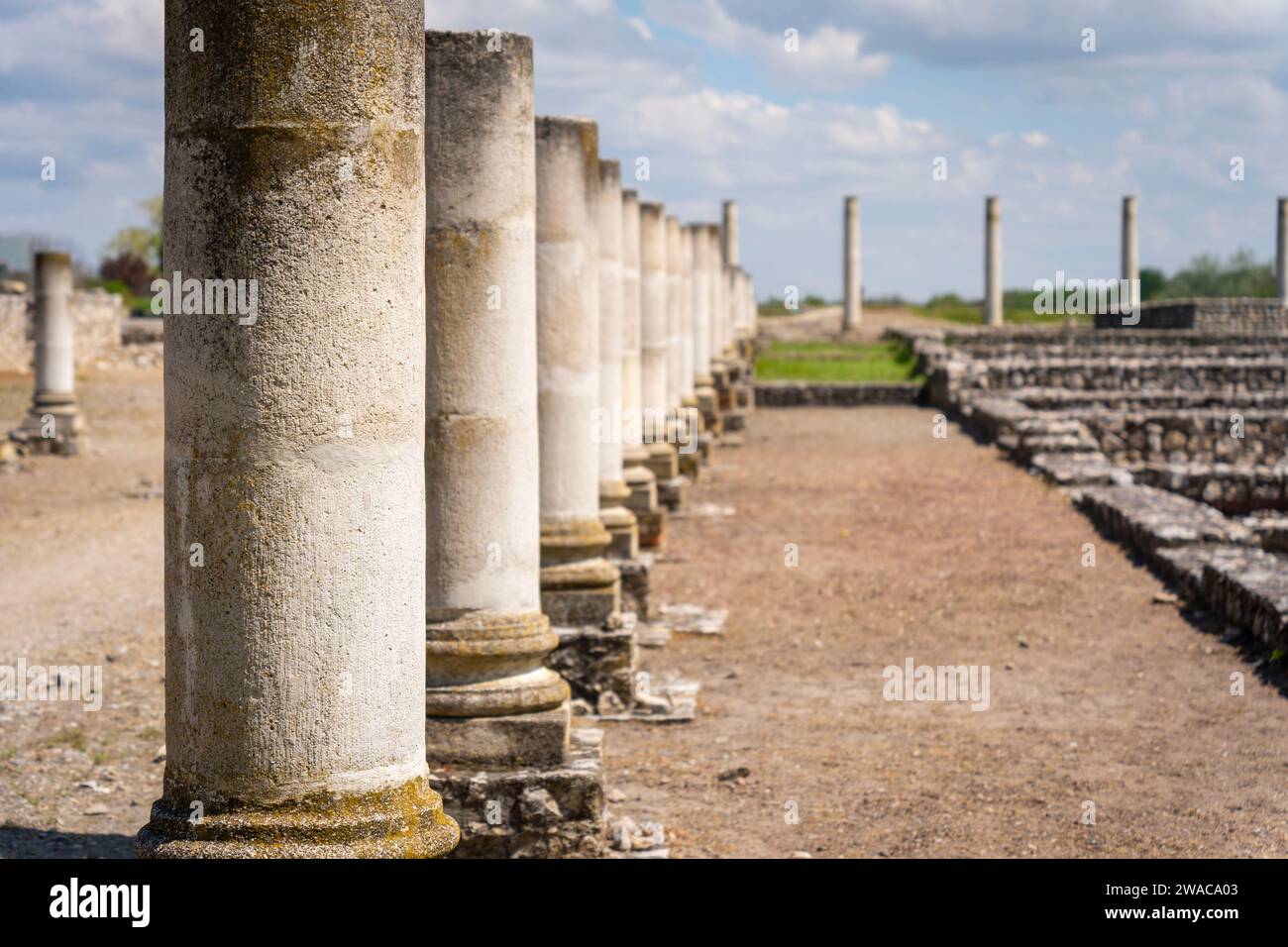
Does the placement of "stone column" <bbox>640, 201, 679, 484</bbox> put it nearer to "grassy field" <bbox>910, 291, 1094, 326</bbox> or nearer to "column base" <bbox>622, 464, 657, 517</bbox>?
"column base" <bbox>622, 464, 657, 517</bbox>

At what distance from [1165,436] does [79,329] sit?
2946 cm

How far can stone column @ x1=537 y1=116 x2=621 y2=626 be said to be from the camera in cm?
971

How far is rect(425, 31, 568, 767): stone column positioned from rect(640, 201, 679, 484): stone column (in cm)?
1039

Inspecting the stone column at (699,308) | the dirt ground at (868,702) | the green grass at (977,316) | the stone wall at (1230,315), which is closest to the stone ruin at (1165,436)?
the dirt ground at (868,702)

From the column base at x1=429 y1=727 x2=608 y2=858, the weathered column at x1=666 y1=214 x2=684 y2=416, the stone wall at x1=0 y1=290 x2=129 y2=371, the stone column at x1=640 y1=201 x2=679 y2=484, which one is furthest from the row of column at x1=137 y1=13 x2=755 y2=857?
the stone wall at x1=0 y1=290 x2=129 y2=371

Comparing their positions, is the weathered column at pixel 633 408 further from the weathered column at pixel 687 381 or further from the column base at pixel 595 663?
the column base at pixel 595 663

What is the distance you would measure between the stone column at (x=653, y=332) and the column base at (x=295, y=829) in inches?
516

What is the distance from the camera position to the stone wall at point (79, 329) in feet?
139

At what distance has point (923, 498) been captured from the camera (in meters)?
18.3

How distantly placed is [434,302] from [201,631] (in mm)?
2904

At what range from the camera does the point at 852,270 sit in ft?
179
